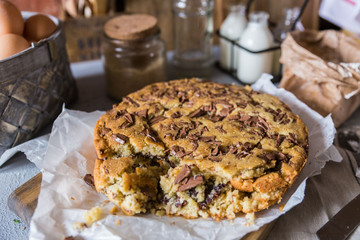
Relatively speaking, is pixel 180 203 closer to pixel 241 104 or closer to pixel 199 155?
pixel 199 155

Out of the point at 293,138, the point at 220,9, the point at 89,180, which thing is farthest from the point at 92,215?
the point at 220,9

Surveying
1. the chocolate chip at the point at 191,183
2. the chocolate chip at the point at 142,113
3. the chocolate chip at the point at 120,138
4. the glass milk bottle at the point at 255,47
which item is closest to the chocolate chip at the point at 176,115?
the chocolate chip at the point at 142,113

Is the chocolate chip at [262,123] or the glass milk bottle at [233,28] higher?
the glass milk bottle at [233,28]

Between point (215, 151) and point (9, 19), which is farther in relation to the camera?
point (9, 19)

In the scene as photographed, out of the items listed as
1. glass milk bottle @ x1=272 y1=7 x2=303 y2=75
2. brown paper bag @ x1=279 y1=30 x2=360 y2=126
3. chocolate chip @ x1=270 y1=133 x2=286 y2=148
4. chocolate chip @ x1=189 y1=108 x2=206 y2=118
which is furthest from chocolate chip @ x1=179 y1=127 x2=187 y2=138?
glass milk bottle @ x1=272 y1=7 x2=303 y2=75

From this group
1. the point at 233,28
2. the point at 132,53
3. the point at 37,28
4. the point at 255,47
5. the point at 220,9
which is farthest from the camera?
the point at 220,9

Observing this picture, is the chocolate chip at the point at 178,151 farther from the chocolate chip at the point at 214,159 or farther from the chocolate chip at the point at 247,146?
the chocolate chip at the point at 247,146
